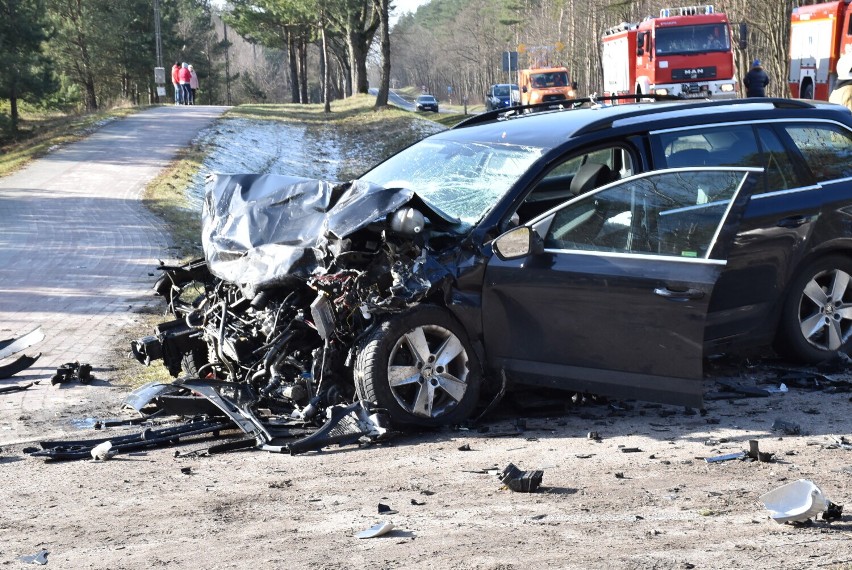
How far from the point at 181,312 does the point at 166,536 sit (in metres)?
3.25

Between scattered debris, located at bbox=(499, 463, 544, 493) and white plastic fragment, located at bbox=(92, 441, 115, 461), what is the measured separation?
228cm

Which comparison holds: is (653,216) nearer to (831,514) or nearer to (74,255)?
(831,514)

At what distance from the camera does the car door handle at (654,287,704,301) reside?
5.91m

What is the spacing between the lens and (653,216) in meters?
6.16

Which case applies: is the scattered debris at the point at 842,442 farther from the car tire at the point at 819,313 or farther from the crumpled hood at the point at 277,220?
the crumpled hood at the point at 277,220

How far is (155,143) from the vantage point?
28.6 m

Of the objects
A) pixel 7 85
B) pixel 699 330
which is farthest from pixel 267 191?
pixel 7 85

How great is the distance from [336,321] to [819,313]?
11.5 feet

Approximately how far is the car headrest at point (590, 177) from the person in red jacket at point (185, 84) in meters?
40.9

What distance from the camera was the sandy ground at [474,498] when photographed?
14.1 feet

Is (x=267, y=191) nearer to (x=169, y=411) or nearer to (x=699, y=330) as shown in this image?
(x=169, y=411)

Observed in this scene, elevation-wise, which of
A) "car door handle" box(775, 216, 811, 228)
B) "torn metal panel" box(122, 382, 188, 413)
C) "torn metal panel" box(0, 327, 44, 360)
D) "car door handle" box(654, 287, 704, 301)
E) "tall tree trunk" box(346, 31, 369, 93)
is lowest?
"torn metal panel" box(122, 382, 188, 413)

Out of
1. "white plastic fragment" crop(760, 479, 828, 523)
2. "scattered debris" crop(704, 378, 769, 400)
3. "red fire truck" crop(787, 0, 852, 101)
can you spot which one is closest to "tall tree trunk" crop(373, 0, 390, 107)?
"red fire truck" crop(787, 0, 852, 101)

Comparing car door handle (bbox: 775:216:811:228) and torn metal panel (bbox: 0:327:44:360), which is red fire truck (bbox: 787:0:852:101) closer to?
car door handle (bbox: 775:216:811:228)
